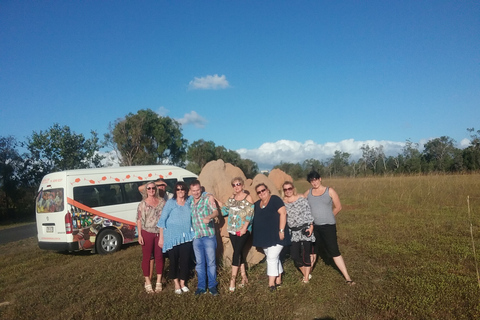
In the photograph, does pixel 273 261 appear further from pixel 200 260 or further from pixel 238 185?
pixel 238 185

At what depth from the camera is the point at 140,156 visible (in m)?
32.1

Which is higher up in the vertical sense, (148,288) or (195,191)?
(195,191)

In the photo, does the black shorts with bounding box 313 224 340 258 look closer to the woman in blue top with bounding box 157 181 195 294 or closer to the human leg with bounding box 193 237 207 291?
the human leg with bounding box 193 237 207 291

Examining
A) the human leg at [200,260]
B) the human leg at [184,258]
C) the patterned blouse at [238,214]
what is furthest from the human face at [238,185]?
the human leg at [184,258]

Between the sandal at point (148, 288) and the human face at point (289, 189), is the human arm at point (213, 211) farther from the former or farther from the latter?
the sandal at point (148, 288)

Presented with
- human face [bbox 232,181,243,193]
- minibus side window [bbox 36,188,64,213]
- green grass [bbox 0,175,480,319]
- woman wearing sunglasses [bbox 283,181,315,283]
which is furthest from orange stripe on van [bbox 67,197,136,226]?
woman wearing sunglasses [bbox 283,181,315,283]

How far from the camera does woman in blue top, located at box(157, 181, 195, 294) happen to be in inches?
225

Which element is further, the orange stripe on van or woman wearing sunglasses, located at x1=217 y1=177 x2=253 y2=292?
the orange stripe on van

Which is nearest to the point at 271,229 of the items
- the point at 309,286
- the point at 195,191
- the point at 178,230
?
the point at 309,286

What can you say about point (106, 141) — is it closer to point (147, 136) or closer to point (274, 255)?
point (147, 136)

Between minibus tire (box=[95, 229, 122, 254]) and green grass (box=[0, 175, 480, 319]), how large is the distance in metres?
0.42

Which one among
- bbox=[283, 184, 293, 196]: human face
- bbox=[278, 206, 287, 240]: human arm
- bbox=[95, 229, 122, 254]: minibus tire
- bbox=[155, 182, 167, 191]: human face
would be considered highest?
bbox=[155, 182, 167, 191]: human face

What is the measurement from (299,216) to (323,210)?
1.32 ft

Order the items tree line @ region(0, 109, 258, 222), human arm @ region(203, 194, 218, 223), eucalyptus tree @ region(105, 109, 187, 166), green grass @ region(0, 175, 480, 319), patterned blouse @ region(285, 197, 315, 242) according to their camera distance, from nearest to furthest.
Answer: green grass @ region(0, 175, 480, 319)
human arm @ region(203, 194, 218, 223)
patterned blouse @ region(285, 197, 315, 242)
tree line @ region(0, 109, 258, 222)
eucalyptus tree @ region(105, 109, 187, 166)
